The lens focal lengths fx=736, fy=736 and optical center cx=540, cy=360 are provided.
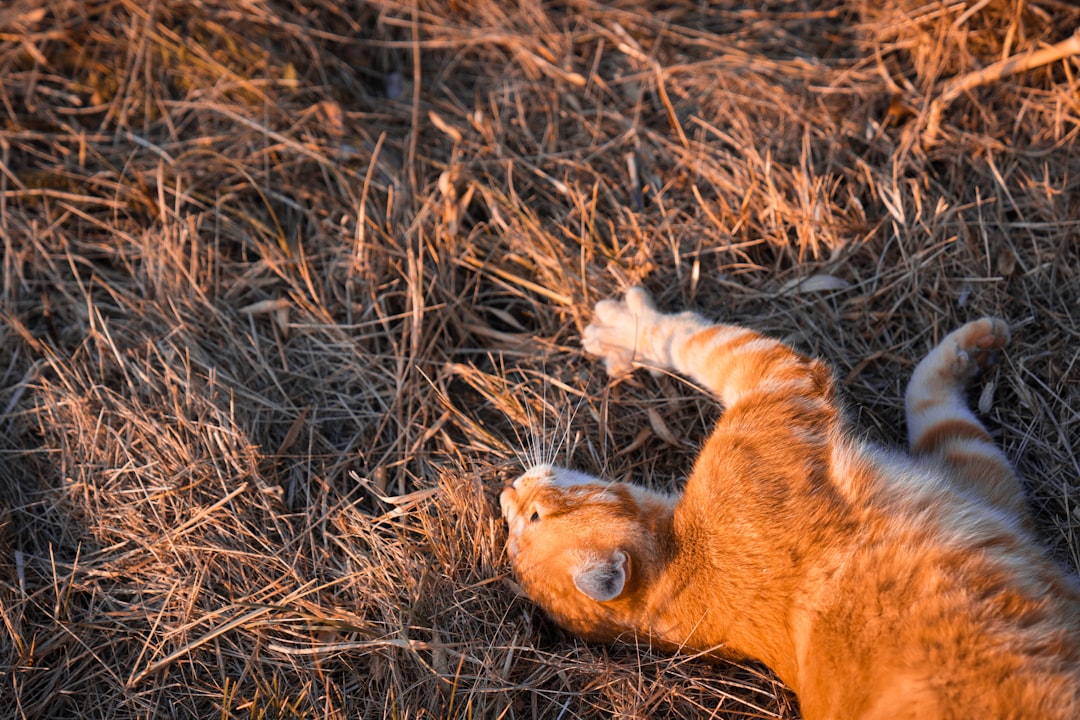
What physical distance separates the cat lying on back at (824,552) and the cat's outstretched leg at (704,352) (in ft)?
0.04

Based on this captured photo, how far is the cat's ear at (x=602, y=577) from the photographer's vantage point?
A: 297 cm

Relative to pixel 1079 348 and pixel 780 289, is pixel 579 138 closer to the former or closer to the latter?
pixel 780 289

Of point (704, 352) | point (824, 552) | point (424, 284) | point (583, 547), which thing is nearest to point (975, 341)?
point (704, 352)

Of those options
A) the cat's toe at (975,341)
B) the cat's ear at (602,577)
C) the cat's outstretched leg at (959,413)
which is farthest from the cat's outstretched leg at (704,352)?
the cat's ear at (602,577)

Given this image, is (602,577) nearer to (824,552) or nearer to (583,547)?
(583,547)

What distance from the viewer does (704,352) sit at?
362 centimetres

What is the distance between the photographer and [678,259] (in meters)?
4.06

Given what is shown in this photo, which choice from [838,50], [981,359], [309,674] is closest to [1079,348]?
[981,359]

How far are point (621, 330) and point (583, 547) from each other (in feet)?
4.05

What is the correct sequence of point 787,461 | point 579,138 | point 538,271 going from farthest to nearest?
point 579,138, point 538,271, point 787,461

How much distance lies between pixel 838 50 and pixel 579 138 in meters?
1.73

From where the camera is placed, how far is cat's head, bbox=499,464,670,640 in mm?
3078

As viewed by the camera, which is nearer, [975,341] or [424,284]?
[975,341]

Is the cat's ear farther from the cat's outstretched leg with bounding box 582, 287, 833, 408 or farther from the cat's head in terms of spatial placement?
the cat's outstretched leg with bounding box 582, 287, 833, 408
